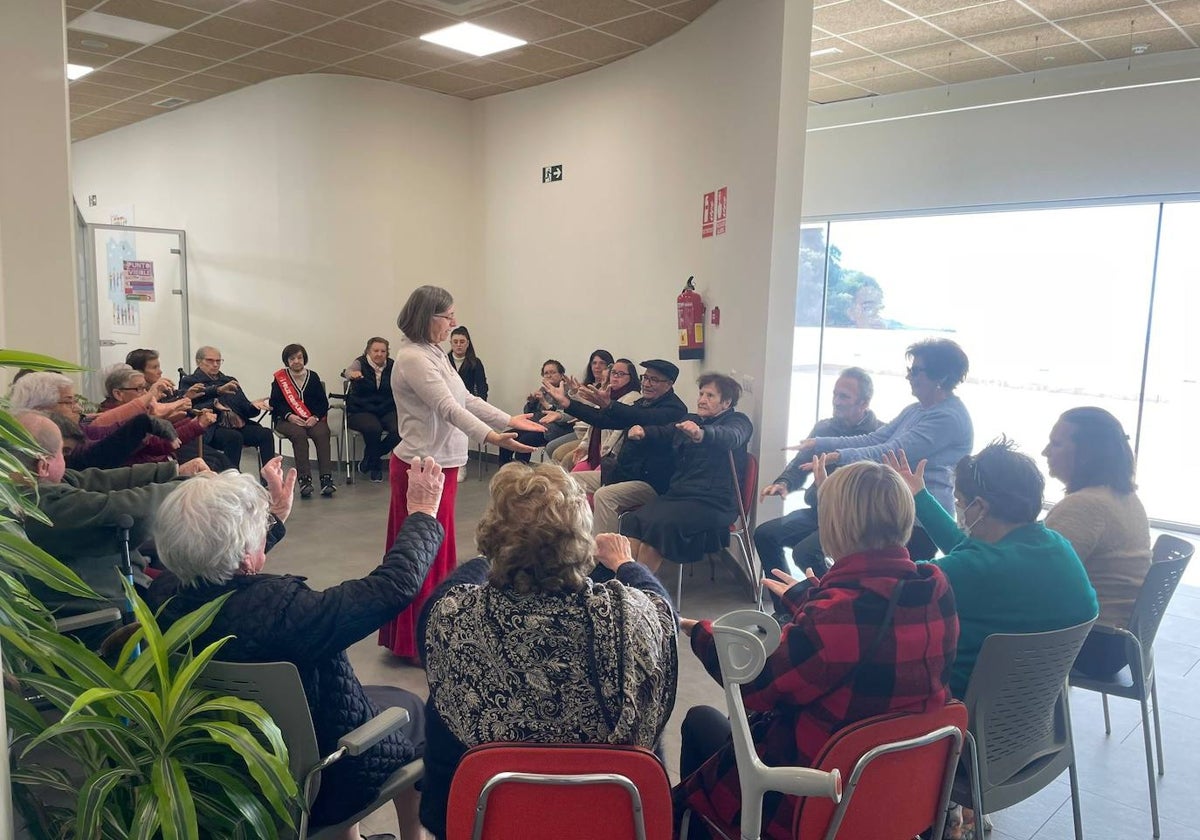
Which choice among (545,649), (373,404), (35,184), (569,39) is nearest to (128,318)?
(373,404)

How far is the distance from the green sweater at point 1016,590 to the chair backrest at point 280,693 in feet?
5.21

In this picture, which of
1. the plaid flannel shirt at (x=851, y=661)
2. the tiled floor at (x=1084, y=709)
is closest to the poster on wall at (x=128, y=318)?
the tiled floor at (x=1084, y=709)

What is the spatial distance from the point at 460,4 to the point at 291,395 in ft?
11.6

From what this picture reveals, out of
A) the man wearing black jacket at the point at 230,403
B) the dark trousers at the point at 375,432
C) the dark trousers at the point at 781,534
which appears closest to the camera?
the dark trousers at the point at 781,534

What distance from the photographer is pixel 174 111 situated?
29.8 feet

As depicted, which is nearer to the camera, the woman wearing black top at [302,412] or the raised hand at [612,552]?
the raised hand at [612,552]

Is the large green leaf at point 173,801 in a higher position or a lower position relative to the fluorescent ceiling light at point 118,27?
lower

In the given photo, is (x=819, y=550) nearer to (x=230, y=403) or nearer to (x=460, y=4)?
(x=460, y=4)

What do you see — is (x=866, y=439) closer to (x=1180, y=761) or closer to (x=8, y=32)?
(x=1180, y=761)

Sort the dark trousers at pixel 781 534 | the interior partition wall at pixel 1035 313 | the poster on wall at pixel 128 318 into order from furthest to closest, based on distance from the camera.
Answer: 1. the poster on wall at pixel 128 318
2. the interior partition wall at pixel 1035 313
3. the dark trousers at pixel 781 534

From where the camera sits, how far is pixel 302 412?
Result: 7.25m

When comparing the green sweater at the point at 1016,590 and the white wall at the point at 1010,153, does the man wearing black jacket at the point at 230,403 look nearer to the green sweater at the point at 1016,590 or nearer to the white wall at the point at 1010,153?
the white wall at the point at 1010,153

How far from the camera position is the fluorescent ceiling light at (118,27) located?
6.16 metres

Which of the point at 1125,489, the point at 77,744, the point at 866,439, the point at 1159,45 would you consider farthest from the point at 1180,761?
the point at 1159,45
